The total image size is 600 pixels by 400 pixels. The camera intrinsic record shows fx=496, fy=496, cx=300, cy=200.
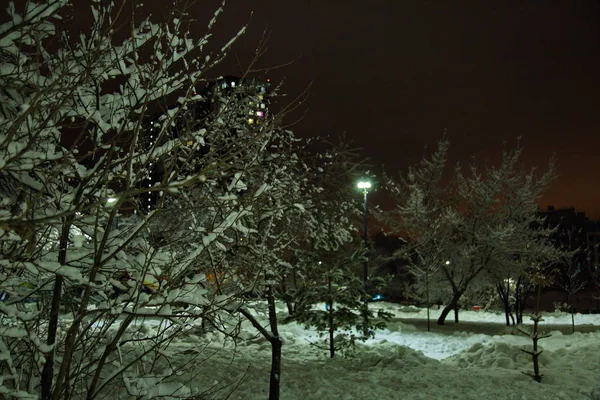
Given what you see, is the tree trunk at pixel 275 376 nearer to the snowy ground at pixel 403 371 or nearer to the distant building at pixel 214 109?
the snowy ground at pixel 403 371

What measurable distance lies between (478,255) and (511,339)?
7.36 metres

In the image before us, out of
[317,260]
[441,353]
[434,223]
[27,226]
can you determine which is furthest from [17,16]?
[434,223]

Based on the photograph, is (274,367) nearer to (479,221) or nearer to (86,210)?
(86,210)

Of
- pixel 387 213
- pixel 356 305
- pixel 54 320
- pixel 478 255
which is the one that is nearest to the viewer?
pixel 54 320

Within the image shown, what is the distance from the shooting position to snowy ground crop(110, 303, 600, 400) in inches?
361

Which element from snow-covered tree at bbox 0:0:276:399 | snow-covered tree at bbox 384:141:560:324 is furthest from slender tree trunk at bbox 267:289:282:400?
snow-covered tree at bbox 384:141:560:324

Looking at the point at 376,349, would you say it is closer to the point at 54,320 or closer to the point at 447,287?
the point at 54,320

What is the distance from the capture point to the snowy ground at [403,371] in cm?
917

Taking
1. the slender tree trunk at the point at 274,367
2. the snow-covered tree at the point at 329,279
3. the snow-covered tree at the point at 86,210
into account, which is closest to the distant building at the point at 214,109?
the snow-covered tree at the point at 86,210

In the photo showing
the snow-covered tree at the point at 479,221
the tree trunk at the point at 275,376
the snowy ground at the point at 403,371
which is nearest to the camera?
the tree trunk at the point at 275,376

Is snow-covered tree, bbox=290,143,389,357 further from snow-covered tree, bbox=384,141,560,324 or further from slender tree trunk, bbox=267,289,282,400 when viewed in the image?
snow-covered tree, bbox=384,141,560,324

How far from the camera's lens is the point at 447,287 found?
28.8m

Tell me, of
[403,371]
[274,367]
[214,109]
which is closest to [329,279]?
[403,371]

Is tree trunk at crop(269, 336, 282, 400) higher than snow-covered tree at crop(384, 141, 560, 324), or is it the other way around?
snow-covered tree at crop(384, 141, 560, 324)
